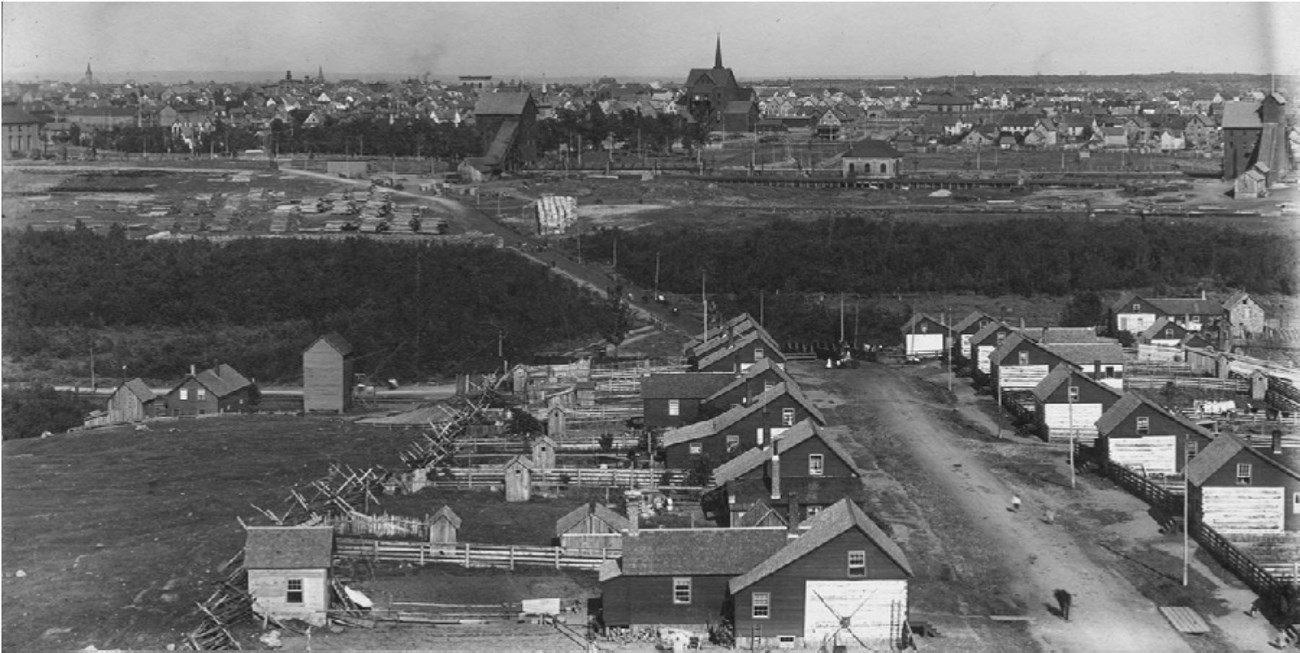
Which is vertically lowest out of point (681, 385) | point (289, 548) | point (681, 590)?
point (681, 590)

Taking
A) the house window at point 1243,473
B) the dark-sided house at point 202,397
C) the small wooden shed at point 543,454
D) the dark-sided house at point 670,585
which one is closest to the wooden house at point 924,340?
the small wooden shed at point 543,454

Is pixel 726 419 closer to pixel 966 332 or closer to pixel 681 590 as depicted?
pixel 681 590

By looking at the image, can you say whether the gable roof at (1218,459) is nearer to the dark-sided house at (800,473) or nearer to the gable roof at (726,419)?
the dark-sided house at (800,473)

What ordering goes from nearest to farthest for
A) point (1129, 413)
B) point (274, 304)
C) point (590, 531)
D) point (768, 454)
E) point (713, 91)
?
point (590, 531)
point (768, 454)
point (1129, 413)
point (274, 304)
point (713, 91)

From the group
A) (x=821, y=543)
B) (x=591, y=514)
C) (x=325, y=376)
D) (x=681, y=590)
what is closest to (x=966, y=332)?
(x=325, y=376)

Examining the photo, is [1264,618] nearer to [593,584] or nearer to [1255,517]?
[1255,517]
